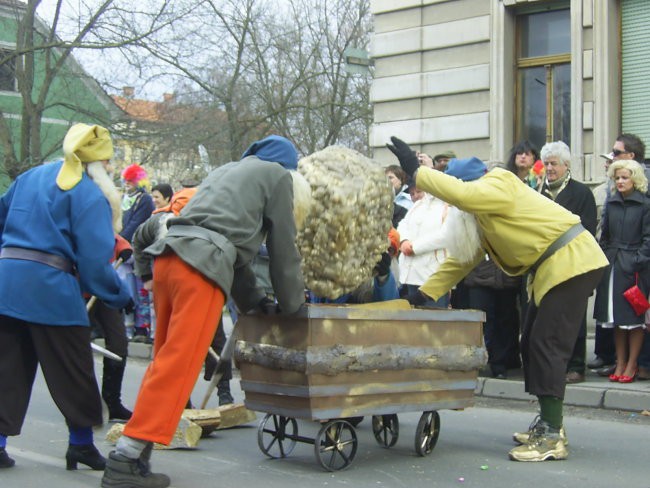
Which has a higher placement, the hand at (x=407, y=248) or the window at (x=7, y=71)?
the window at (x=7, y=71)

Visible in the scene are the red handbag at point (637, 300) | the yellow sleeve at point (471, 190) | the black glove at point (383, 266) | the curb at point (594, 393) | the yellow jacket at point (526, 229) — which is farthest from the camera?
the red handbag at point (637, 300)

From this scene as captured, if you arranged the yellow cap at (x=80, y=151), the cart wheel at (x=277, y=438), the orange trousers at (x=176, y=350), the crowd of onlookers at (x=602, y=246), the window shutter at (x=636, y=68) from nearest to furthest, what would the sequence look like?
the orange trousers at (x=176, y=350) < the yellow cap at (x=80, y=151) < the cart wheel at (x=277, y=438) < the crowd of onlookers at (x=602, y=246) < the window shutter at (x=636, y=68)

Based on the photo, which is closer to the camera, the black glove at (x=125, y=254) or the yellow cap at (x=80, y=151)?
the yellow cap at (x=80, y=151)

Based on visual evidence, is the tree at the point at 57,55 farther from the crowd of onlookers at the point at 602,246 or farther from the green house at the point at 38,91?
the crowd of onlookers at the point at 602,246

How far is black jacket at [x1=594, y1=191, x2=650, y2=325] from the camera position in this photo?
9266 millimetres

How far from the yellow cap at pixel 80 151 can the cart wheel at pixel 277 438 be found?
1757mm

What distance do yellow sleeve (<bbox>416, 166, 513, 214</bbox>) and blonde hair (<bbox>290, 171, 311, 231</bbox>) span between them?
26.2 inches

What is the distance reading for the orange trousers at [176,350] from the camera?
17.4 feet

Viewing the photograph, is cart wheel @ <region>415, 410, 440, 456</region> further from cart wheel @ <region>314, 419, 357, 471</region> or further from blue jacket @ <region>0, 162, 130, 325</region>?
blue jacket @ <region>0, 162, 130, 325</region>

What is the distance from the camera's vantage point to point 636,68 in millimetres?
13219

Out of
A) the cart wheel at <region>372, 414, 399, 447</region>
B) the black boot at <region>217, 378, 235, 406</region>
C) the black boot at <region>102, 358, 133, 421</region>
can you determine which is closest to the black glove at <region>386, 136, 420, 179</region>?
the cart wheel at <region>372, 414, 399, 447</region>

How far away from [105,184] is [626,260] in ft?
16.7

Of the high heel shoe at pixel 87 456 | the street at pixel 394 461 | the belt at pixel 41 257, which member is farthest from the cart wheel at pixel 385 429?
the belt at pixel 41 257

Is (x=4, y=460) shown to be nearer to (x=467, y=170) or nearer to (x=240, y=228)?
(x=240, y=228)
